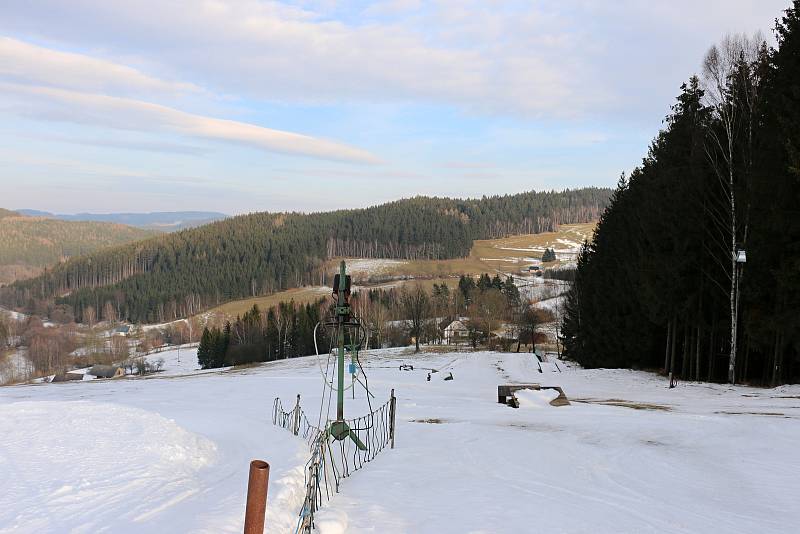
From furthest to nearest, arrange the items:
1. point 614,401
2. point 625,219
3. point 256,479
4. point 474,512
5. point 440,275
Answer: point 440,275 < point 625,219 < point 614,401 < point 474,512 < point 256,479

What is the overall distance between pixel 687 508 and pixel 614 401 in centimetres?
1369

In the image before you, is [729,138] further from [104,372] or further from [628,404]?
[104,372]

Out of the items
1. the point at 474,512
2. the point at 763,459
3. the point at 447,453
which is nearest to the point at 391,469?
the point at 447,453

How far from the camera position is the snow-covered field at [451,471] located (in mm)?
7695

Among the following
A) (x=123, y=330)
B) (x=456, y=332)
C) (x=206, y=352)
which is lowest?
(x=123, y=330)

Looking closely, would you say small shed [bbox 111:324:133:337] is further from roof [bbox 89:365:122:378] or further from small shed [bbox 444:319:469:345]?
small shed [bbox 444:319:469:345]

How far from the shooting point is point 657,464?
11.3 meters

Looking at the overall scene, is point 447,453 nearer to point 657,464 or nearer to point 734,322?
point 657,464

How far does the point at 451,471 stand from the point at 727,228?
821 inches

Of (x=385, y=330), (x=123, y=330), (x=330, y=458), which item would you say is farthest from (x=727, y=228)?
(x=123, y=330)

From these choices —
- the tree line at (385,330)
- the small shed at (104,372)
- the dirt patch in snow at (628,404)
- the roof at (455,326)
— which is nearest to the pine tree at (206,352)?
the tree line at (385,330)

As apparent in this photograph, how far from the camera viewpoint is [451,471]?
11.1 m

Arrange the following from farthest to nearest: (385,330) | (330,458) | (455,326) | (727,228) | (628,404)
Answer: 1. (455,326)
2. (385,330)
3. (727,228)
4. (628,404)
5. (330,458)

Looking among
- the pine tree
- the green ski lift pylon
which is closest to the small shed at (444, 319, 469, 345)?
the pine tree
